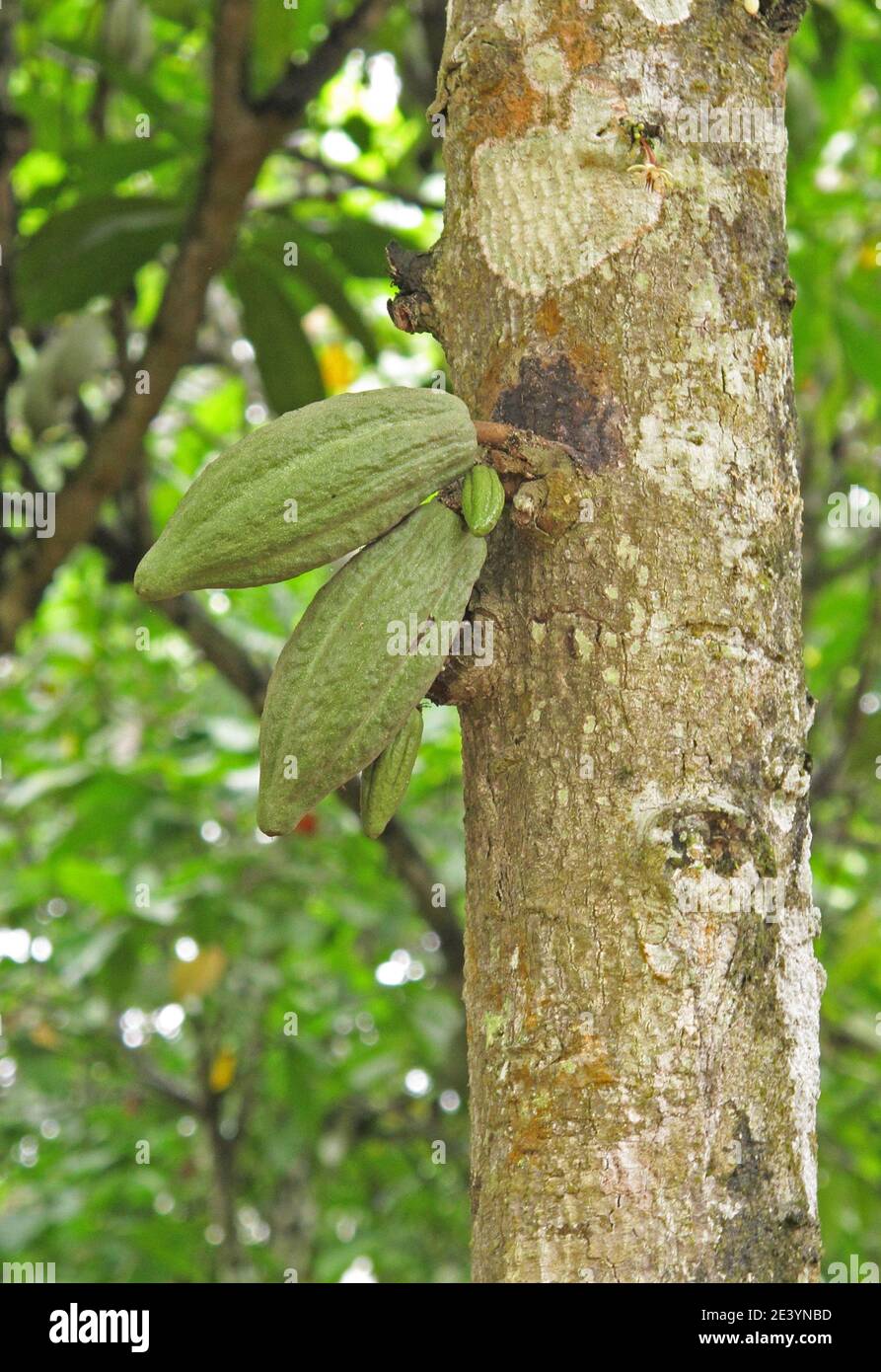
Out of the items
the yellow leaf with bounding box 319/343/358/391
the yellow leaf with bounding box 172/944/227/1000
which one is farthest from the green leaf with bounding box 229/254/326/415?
the yellow leaf with bounding box 319/343/358/391

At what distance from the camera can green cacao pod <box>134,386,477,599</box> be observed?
1.01 metres

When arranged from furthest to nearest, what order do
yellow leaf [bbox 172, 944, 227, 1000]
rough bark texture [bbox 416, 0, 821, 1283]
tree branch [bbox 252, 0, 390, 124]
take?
yellow leaf [bbox 172, 944, 227, 1000]
tree branch [bbox 252, 0, 390, 124]
rough bark texture [bbox 416, 0, 821, 1283]

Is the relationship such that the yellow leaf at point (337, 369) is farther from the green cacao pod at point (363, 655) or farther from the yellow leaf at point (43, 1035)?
the green cacao pod at point (363, 655)

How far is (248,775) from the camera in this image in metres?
2.79

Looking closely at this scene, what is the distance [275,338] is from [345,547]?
1707 mm

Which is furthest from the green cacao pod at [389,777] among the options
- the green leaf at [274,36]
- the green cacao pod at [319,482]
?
the green leaf at [274,36]

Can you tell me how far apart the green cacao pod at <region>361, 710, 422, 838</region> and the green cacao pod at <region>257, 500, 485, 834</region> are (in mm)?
46

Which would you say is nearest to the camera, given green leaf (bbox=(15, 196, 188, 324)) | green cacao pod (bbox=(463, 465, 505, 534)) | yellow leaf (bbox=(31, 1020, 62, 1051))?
green cacao pod (bbox=(463, 465, 505, 534))

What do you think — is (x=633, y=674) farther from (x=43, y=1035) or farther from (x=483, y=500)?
(x=43, y=1035)

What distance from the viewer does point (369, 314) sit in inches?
174

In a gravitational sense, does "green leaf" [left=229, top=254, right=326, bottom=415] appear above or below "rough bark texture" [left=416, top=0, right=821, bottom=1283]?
above

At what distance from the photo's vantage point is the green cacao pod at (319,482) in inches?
39.9

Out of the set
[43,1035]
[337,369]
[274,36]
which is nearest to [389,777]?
[274,36]

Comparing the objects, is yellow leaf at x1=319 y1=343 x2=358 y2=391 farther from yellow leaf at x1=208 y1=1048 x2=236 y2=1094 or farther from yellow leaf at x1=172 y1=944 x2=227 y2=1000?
yellow leaf at x1=208 y1=1048 x2=236 y2=1094
